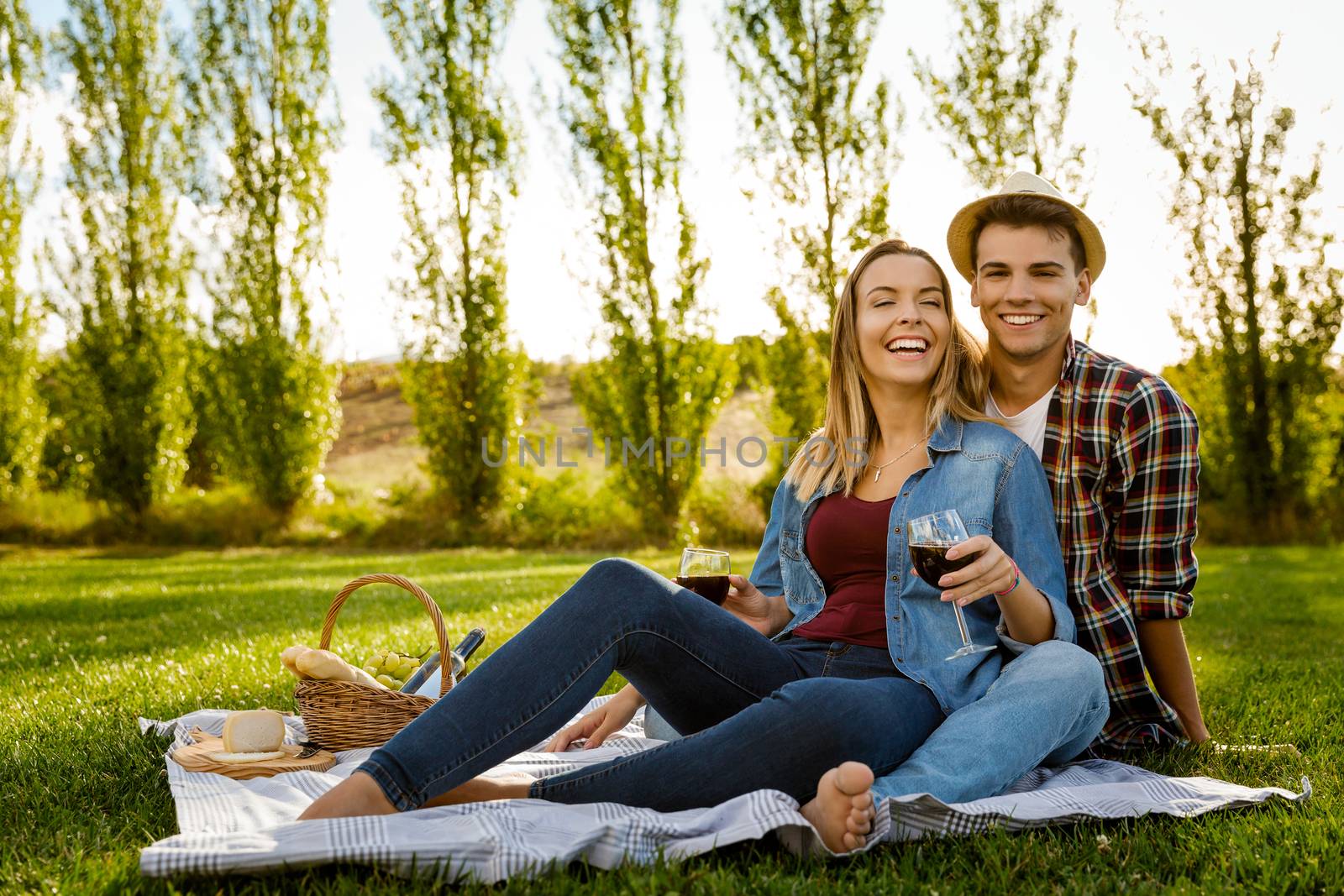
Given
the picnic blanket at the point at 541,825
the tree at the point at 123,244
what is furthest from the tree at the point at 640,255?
the picnic blanket at the point at 541,825

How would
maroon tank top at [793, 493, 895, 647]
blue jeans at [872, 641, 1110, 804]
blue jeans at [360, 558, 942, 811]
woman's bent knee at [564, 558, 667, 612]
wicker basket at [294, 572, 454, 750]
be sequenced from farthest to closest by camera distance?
1. wicker basket at [294, 572, 454, 750]
2. maroon tank top at [793, 493, 895, 647]
3. woman's bent knee at [564, 558, 667, 612]
4. blue jeans at [872, 641, 1110, 804]
5. blue jeans at [360, 558, 942, 811]

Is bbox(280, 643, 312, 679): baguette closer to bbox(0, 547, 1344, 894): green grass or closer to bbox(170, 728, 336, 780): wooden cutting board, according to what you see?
bbox(170, 728, 336, 780): wooden cutting board

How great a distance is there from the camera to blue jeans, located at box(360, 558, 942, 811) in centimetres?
234

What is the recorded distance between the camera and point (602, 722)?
3.30m

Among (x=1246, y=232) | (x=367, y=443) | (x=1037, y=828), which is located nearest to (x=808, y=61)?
(x=1246, y=232)

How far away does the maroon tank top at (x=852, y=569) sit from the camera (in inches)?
115

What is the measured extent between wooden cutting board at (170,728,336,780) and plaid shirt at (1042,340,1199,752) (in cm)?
232

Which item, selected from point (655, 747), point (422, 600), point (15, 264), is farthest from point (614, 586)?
point (15, 264)

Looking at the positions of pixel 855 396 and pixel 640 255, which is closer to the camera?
pixel 855 396

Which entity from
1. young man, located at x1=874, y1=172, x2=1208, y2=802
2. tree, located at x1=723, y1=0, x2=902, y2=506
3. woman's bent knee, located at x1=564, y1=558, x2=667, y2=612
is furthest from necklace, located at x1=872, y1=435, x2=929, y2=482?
tree, located at x1=723, y1=0, x2=902, y2=506

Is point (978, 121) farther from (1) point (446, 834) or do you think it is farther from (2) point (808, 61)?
(1) point (446, 834)

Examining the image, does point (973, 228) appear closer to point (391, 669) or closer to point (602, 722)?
point (602, 722)

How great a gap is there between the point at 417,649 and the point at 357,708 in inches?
92.2

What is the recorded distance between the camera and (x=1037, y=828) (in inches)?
96.7
